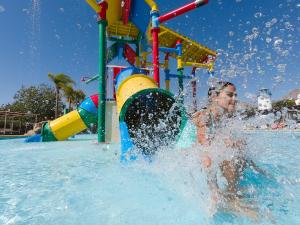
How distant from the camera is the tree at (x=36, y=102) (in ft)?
94.2

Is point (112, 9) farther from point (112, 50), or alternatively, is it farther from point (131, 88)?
point (131, 88)

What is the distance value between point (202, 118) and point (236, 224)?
1.14m

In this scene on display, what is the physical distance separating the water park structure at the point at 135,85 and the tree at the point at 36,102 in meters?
20.4

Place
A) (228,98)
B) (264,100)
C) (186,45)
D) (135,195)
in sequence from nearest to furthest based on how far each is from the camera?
(135,195), (228,98), (264,100), (186,45)

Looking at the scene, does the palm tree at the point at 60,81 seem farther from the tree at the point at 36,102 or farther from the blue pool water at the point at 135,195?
the blue pool water at the point at 135,195

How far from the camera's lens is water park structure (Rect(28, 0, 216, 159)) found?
4.49 m

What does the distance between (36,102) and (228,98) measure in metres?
30.7

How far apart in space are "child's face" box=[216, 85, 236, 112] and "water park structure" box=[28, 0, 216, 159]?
1594 mm

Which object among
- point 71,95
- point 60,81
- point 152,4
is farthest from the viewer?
point 71,95

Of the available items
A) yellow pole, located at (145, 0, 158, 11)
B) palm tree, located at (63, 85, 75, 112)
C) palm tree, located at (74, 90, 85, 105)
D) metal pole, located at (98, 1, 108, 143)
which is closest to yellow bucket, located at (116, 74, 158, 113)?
metal pole, located at (98, 1, 108, 143)

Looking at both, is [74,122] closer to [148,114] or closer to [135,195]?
[148,114]

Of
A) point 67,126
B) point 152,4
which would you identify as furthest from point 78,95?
point 152,4

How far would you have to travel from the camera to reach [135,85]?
183 inches

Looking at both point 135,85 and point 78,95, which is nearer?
point 135,85
